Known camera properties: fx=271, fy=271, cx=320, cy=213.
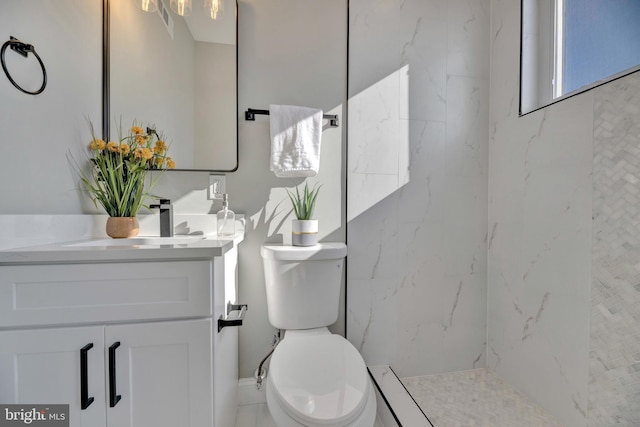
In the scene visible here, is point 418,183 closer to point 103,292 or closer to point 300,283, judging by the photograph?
point 300,283

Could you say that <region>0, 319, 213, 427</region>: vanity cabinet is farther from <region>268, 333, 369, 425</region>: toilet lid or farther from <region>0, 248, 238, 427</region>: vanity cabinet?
<region>268, 333, 369, 425</region>: toilet lid

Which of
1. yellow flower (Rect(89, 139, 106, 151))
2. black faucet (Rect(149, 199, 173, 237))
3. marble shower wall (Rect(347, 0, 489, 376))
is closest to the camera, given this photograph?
yellow flower (Rect(89, 139, 106, 151))

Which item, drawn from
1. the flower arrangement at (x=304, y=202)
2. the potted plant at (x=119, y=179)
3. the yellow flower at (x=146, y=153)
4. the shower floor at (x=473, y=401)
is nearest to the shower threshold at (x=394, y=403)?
the shower floor at (x=473, y=401)

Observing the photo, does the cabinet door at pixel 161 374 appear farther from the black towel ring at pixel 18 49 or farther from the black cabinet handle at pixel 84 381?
the black towel ring at pixel 18 49

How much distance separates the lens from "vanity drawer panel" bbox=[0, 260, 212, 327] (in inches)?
27.4

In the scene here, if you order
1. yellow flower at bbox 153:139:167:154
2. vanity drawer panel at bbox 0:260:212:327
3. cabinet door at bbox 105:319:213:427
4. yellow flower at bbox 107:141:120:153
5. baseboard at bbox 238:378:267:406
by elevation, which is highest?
yellow flower at bbox 153:139:167:154

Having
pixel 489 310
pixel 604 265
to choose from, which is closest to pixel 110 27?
pixel 604 265

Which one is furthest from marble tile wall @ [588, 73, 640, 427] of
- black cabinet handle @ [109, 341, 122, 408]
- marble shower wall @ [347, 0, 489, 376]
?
black cabinet handle @ [109, 341, 122, 408]

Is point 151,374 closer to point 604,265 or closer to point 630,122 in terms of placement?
point 604,265

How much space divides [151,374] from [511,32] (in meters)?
2.15

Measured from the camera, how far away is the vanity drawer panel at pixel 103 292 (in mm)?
695

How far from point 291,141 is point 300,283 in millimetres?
653

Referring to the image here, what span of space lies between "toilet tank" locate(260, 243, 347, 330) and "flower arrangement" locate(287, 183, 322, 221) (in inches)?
6.2

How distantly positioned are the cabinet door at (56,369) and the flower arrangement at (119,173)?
530 millimetres
